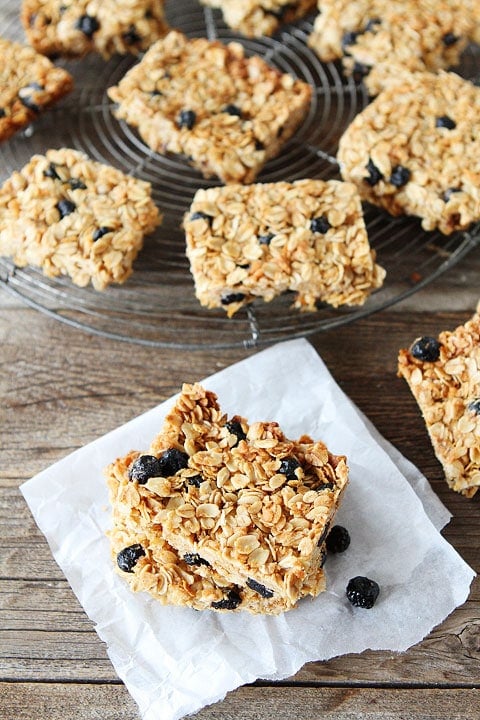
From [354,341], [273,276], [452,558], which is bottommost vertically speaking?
[452,558]

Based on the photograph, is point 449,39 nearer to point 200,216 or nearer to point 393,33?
point 393,33

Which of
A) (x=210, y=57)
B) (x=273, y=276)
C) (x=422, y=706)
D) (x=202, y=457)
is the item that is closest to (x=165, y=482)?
(x=202, y=457)

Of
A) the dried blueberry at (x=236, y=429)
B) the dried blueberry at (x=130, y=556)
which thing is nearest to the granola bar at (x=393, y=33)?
the dried blueberry at (x=236, y=429)

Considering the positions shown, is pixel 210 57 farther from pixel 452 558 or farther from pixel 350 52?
pixel 452 558

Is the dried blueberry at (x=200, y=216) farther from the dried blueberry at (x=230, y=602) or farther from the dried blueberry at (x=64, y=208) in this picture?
the dried blueberry at (x=230, y=602)

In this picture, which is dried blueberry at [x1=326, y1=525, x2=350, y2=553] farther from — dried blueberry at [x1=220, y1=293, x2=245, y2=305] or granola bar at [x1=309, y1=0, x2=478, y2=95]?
granola bar at [x1=309, y1=0, x2=478, y2=95]

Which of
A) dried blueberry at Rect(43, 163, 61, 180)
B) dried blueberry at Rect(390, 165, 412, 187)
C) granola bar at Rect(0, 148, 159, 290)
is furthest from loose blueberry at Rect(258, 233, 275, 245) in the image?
dried blueberry at Rect(43, 163, 61, 180)

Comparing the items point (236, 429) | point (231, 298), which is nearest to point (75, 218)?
point (231, 298)
